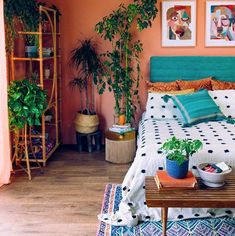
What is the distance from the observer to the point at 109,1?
5.16 metres

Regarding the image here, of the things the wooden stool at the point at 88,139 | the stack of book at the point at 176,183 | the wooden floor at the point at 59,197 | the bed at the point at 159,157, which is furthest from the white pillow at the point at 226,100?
the stack of book at the point at 176,183

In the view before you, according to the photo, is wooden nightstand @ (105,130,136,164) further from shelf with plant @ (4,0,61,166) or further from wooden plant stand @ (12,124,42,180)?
wooden plant stand @ (12,124,42,180)

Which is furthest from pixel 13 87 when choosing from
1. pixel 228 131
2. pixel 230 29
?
pixel 230 29

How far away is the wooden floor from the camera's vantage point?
3.21m

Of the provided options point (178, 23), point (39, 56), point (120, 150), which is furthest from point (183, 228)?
point (178, 23)

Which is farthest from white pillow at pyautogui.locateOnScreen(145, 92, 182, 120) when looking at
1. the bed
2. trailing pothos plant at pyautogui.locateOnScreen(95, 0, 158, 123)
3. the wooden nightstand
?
trailing pothos plant at pyautogui.locateOnScreen(95, 0, 158, 123)

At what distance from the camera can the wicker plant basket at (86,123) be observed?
16.9 ft

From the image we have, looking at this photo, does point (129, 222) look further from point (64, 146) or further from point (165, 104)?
point (64, 146)

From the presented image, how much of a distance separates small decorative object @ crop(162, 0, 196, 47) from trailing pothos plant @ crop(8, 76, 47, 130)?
1.90 meters

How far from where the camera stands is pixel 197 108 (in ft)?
13.7

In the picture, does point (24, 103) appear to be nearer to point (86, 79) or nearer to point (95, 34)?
point (86, 79)

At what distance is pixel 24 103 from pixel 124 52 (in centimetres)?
162

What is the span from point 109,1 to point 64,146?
2.03 m

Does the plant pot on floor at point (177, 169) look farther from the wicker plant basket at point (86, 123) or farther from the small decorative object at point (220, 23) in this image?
the small decorative object at point (220, 23)
